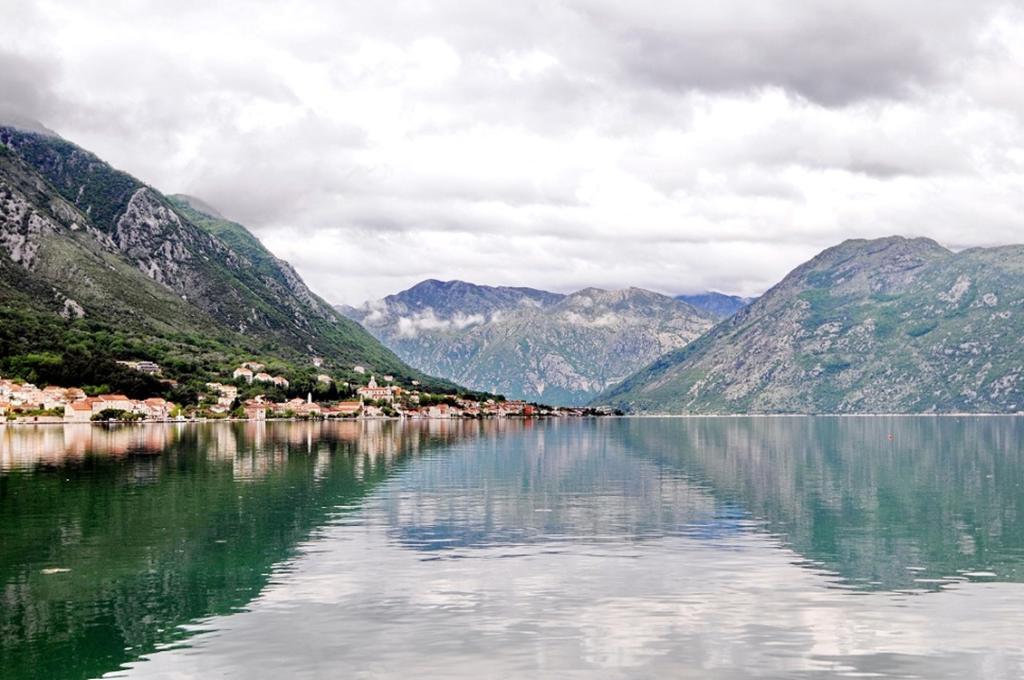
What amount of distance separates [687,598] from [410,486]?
189 ft

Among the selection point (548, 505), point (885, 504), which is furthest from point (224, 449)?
point (885, 504)

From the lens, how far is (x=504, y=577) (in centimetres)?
4897

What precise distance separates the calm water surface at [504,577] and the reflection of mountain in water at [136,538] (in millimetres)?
233

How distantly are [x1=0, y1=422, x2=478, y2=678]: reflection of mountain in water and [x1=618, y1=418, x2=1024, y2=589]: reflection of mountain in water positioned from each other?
3297 centimetres

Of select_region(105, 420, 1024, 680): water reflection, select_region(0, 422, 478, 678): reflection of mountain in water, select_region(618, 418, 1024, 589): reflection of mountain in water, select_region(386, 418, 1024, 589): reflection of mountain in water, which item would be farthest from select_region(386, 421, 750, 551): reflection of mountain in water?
select_region(0, 422, 478, 678): reflection of mountain in water

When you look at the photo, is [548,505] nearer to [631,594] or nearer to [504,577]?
[504,577]

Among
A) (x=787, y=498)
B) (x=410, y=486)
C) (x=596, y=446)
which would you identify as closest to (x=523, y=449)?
(x=596, y=446)

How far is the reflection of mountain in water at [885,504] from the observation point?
180ft

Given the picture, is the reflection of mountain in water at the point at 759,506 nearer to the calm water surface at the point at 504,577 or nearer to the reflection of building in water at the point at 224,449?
the calm water surface at the point at 504,577

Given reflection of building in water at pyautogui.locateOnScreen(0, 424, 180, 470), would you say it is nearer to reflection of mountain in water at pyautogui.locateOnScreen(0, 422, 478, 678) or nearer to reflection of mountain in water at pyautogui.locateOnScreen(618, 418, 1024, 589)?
reflection of mountain in water at pyautogui.locateOnScreen(0, 422, 478, 678)

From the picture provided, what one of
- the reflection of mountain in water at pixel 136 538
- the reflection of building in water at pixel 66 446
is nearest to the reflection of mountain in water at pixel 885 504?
the reflection of mountain in water at pixel 136 538

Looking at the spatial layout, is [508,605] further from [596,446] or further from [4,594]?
[596,446]

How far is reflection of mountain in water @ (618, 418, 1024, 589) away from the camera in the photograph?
180 ft

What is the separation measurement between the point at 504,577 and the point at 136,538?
86.4ft
